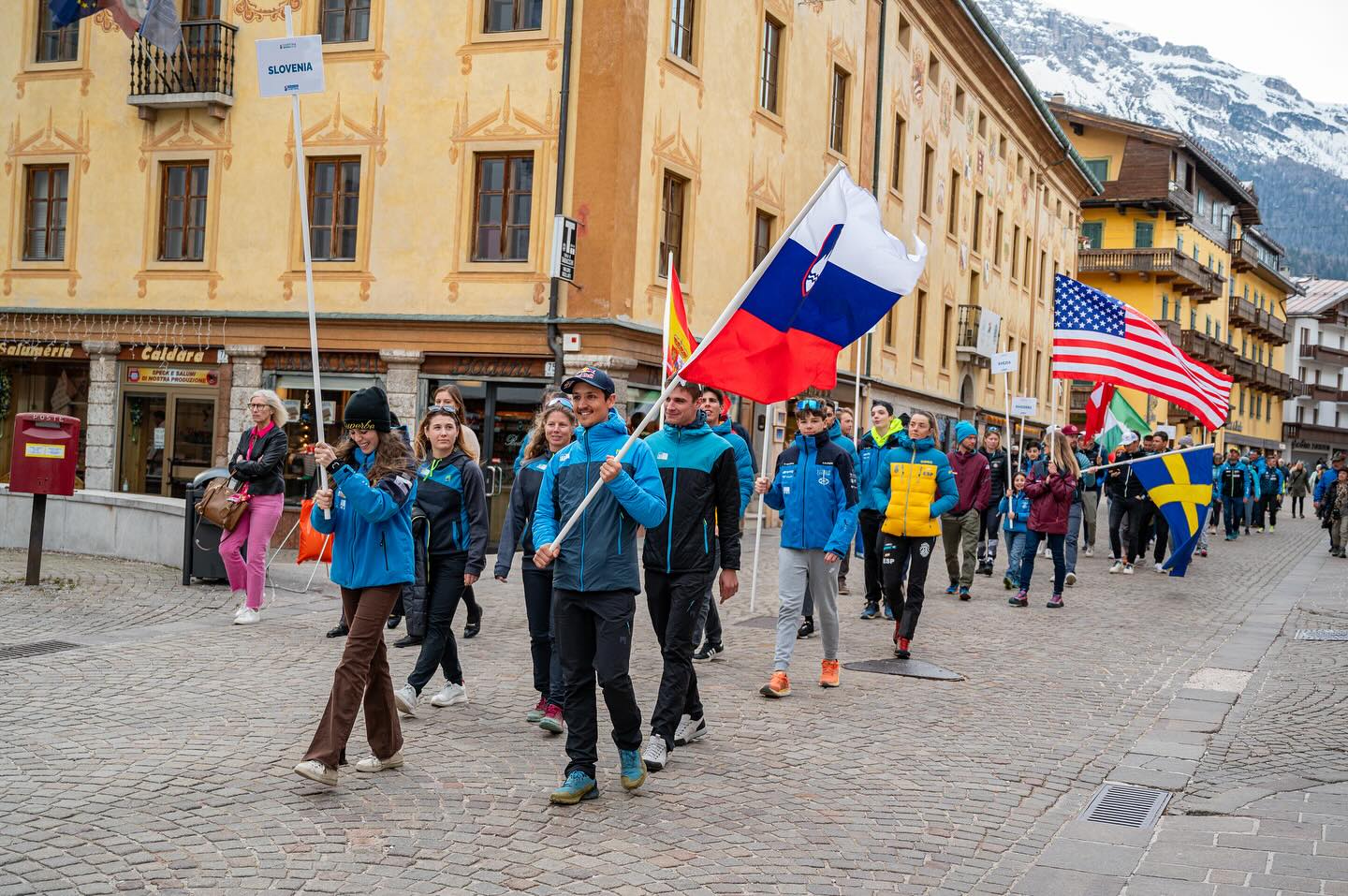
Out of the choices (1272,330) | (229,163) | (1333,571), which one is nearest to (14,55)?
(229,163)

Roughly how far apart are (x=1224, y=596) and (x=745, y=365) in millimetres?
11447

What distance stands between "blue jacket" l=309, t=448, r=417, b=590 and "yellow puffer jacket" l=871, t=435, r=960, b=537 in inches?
210

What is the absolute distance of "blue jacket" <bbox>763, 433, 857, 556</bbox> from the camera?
897cm

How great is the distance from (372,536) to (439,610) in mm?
1448

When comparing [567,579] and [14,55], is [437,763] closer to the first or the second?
[567,579]

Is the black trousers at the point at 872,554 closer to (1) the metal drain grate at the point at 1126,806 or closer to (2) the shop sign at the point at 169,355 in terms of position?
(1) the metal drain grate at the point at 1126,806

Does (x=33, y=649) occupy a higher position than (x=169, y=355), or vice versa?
(x=169, y=355)

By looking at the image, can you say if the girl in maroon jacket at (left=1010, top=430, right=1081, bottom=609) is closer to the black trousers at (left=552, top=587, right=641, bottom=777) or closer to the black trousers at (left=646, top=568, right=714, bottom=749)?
the black trousers at (left=646, top=568, right=714, bottom=749)

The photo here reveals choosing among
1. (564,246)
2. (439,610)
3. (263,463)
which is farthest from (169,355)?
(439,610)

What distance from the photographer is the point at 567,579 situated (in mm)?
6141

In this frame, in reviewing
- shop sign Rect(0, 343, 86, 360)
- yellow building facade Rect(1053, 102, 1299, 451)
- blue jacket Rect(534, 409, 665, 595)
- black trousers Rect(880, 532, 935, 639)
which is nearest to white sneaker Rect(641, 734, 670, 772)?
blue jacket Rect(534, 409, 665, 595)

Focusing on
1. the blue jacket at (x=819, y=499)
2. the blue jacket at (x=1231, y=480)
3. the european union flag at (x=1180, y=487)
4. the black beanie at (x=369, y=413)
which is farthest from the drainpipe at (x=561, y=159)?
the blue jacket at (x=1231, y=480)

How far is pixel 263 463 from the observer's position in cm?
1124

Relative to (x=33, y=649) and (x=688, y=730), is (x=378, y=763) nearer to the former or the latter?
(x=688, y=730)
